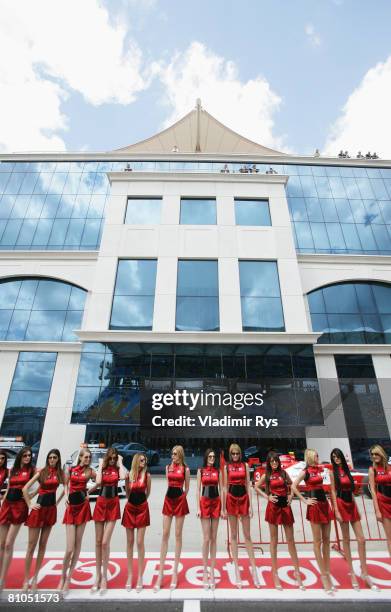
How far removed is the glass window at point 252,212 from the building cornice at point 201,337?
25.7ft

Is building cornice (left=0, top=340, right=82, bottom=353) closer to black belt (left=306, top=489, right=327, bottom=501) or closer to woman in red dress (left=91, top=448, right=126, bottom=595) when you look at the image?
woman in red dress (left=91, top=448, right=126, bottom=595)

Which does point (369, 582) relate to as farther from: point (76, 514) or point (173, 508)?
point (76, 514)

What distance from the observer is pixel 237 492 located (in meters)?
5.21

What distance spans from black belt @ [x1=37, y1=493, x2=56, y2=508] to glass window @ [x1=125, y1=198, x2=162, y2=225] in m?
16.4

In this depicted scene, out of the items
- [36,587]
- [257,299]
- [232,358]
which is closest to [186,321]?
[232,358]

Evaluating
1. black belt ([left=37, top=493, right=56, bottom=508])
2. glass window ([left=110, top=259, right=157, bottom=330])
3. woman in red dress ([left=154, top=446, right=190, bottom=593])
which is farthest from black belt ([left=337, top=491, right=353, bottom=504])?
glass window ([left=110, top=259, right=157, bottom=330])

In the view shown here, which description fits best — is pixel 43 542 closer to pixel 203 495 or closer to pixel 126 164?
pixel 203 495

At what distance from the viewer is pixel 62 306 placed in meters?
18.6

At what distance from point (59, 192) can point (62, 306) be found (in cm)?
951

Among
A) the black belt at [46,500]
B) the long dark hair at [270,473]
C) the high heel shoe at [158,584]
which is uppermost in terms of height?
the long dark hair at [270,473]

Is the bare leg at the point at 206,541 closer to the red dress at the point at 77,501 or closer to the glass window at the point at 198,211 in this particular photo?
the red dress at the point at 77,501

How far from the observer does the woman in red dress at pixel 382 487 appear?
204 inches

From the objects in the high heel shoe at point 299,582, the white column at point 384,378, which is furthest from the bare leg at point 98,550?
the white column at point 384,378

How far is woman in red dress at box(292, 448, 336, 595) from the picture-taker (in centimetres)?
469
